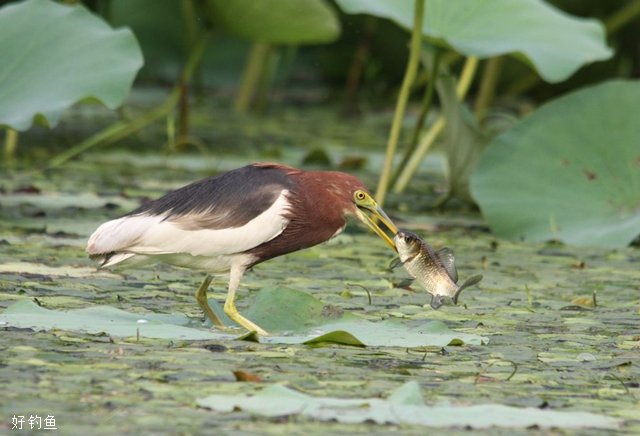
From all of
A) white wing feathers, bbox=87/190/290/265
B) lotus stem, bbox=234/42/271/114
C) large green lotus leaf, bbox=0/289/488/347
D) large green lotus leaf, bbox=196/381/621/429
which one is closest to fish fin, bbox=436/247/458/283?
large green lotus leaf, bbox=0/289/488/347

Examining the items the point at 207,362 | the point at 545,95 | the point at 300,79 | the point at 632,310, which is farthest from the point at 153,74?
the point at 207,362

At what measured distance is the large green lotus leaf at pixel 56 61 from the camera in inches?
207

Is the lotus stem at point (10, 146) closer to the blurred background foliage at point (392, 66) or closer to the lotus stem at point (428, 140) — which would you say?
the blurred background foliage at point (392, 66)

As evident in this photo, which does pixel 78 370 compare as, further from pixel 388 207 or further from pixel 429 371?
pixel 388 207

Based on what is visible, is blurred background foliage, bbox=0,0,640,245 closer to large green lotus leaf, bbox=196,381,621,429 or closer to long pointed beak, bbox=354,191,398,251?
long pointed beak, bbox=354,191,398,251

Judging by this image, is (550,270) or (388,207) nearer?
(550,270)

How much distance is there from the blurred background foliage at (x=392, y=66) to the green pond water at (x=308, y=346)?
0.31 m

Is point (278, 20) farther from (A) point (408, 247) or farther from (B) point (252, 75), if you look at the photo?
(A) point (408, 247)

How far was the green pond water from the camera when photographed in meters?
2.96

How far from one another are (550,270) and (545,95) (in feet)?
20.8

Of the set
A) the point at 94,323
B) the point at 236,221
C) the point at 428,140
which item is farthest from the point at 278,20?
the point at 94,323

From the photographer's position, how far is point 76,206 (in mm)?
5895

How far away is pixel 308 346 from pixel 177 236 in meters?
0.47

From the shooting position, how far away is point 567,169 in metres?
6.01
